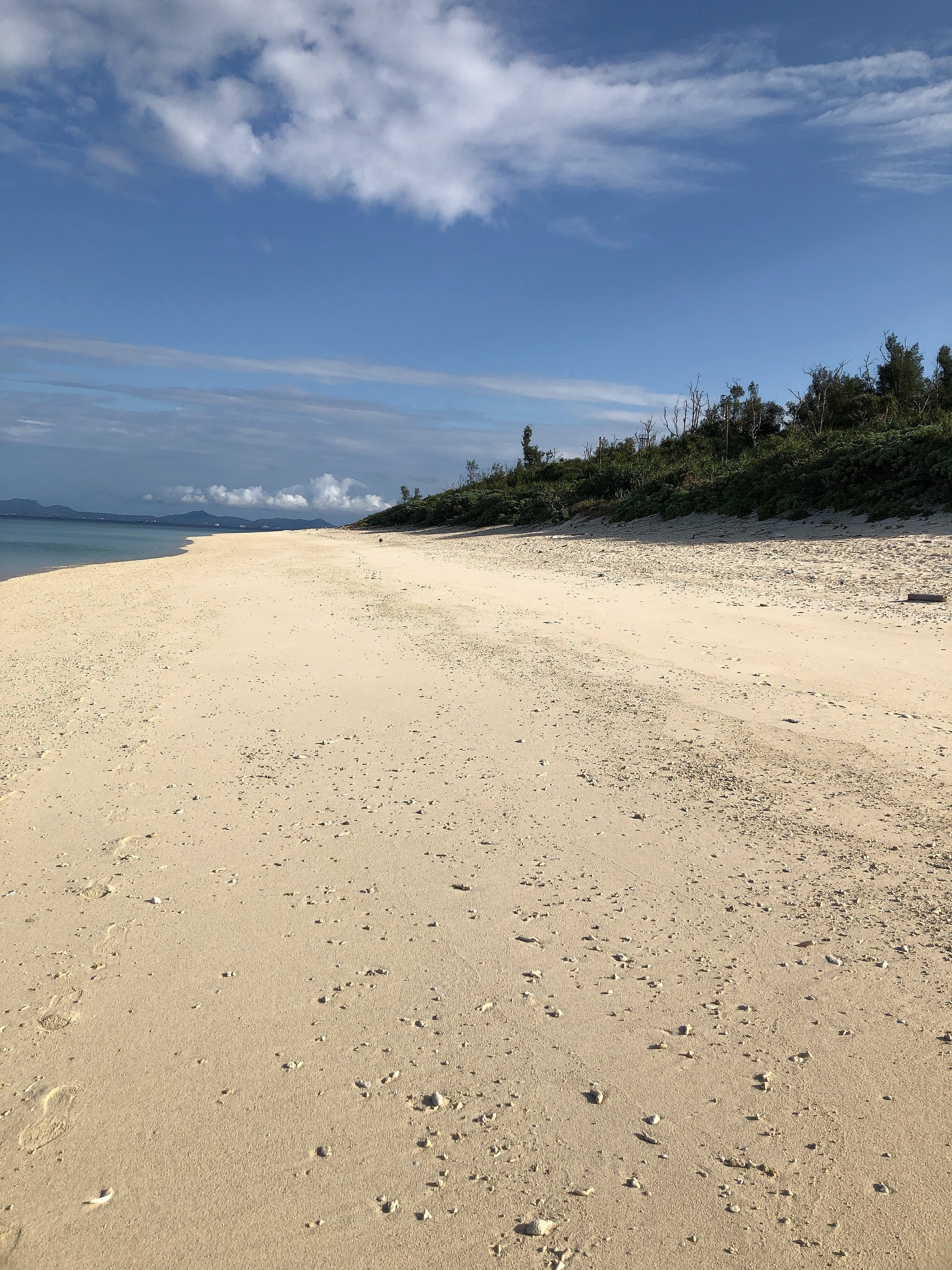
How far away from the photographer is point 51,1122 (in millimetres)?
2086

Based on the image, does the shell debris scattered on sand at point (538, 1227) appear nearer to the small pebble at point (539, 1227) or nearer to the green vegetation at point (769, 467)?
the small pebble at point (539, 1227)

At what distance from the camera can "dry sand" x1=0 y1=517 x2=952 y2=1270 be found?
1.83 meters

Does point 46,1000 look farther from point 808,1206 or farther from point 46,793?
point 808,1206

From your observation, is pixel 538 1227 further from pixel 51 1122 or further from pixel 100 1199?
pixel 51 1122

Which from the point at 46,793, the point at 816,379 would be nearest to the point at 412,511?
the point at 816,379

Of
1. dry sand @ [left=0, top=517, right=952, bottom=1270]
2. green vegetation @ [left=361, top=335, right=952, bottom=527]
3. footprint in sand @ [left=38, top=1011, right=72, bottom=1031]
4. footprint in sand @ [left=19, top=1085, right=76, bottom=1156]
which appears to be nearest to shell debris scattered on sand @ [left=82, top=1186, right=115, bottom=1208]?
dry sand @ [left=0, top=517, right=952, bottom=1270]

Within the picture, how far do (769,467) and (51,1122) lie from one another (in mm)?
19326

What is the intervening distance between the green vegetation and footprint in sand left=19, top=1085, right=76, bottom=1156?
50.6ft

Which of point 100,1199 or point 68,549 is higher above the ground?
point 68,549

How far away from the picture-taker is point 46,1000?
2.56 metres

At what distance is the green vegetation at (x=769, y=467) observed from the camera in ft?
49.9

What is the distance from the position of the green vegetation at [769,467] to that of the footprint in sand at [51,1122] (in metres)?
15.4

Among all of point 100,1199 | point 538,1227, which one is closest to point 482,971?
point 538,1227

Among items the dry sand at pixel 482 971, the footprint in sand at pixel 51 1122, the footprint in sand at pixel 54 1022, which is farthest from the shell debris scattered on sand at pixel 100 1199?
the footprint in sand at pixel 54 1022
